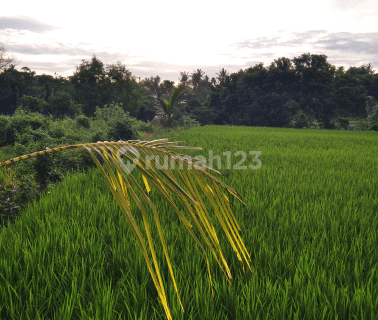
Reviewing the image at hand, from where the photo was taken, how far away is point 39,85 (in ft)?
80.9

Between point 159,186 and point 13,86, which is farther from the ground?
point 13,86

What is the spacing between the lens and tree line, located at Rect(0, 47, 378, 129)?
22328mm

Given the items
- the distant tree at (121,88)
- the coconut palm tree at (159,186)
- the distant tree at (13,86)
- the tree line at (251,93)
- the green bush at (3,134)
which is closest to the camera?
the coconut palm tree at (159,186)

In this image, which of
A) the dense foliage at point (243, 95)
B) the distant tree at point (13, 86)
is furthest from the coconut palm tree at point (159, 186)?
the distant tree at point (13, 86)

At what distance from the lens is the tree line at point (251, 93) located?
22.3m

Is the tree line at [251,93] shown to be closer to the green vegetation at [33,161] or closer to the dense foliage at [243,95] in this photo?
the dense foliage at [243,95]

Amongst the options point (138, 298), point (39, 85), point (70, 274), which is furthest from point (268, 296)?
point (39, 85)

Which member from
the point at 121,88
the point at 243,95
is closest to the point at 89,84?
the point at 121,88

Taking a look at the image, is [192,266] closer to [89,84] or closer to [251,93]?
[89,84]

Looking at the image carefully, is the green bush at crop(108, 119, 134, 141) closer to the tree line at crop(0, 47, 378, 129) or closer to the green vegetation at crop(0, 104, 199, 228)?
the green vegetation at crop(0, 104, 199, 228)

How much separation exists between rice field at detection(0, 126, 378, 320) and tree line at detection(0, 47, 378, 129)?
20.6m

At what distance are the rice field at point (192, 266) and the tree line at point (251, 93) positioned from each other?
2061 cm

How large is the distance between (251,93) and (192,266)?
86.5 ft

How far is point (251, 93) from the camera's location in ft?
84.1
